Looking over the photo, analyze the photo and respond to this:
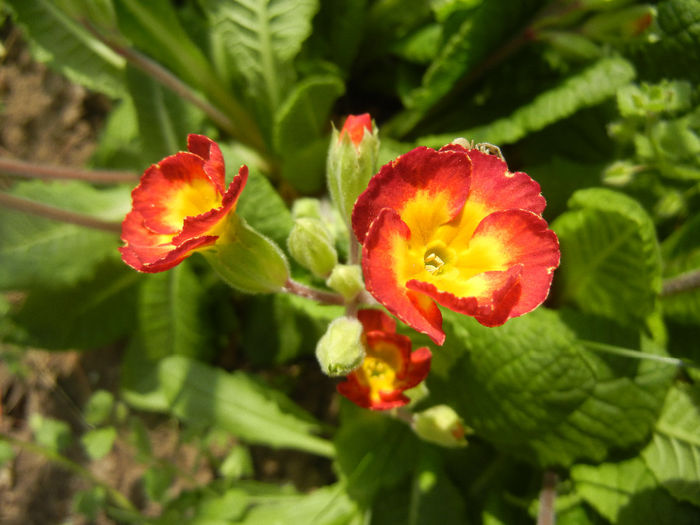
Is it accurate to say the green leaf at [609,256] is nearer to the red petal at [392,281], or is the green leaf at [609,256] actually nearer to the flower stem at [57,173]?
the red petal at [392,281]

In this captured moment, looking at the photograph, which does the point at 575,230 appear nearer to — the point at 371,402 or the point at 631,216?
the point at 631,216

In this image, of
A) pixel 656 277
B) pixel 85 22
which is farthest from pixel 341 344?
pixel 85 22

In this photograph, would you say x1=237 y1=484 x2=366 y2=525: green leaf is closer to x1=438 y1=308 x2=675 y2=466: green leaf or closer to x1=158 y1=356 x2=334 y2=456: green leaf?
x1=158 y1=356 x2=334 y2=456: green leaf

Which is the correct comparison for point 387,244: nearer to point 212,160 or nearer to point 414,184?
point 414,184

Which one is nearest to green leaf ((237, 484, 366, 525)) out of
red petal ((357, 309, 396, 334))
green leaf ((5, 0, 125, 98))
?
red petal ((357, 309, 396, 334))

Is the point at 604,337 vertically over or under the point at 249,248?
under
